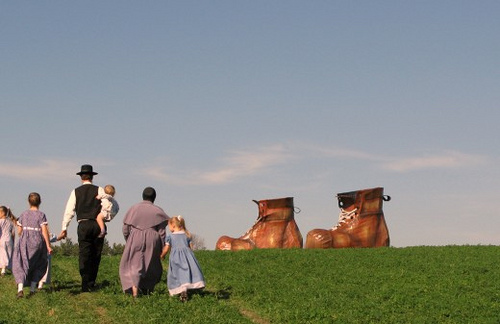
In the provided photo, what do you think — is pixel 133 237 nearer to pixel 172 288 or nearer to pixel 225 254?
pixel 172 288

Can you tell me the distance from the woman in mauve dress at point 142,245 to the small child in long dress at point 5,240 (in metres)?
8.21

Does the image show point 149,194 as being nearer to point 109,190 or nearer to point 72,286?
point 109,190

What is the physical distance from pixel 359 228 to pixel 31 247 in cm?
1421

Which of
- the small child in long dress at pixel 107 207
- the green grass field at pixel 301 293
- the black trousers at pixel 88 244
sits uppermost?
the small child in long dress at pixel 107 207

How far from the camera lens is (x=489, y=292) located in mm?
19453

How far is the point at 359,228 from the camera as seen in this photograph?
2945cm

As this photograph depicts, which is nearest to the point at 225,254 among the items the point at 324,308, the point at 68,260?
the point at 68,260

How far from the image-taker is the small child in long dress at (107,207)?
18656 mm

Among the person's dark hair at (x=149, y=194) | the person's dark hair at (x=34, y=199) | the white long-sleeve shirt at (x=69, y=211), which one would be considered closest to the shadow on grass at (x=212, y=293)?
the person's dark hair at (x=149, y=194)

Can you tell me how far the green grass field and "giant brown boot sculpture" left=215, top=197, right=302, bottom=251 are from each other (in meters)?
3.92

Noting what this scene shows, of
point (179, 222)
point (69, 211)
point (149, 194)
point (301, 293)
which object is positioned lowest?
point (301, 293)

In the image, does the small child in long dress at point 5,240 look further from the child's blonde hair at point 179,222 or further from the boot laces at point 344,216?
the boot laces at point 344,216

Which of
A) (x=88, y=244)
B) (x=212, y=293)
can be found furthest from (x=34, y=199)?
(x=212, y=293)

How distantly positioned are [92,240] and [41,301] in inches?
74.3
